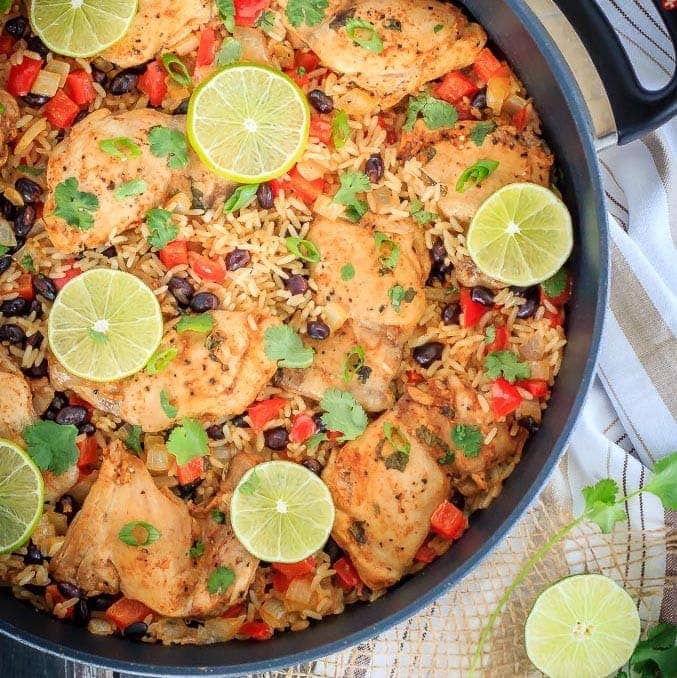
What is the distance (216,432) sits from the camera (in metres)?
4.61

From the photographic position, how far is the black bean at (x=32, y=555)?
14.7ft

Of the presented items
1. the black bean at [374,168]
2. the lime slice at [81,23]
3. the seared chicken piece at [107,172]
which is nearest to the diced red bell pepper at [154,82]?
the seared chicken piece at [107,172]

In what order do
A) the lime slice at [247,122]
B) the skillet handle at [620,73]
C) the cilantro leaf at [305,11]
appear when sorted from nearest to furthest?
1. the skillet handle at [620,73]
2. the lime slice at [247,122]
3. the cilantro leaf at [305,11]

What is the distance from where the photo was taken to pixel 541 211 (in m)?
4.30

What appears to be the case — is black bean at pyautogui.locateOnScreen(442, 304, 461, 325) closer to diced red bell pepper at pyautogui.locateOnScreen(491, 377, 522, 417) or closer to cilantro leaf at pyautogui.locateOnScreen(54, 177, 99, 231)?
diced red bell pepper at pyautogui.locateOnScreen(491, 377, 522, 417)

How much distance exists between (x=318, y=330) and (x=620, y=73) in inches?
68.3

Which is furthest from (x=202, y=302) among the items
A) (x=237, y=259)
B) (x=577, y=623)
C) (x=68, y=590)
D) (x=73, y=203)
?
(x=577, y=623)

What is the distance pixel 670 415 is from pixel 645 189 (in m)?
1.20

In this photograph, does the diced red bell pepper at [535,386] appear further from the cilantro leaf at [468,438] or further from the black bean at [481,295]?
the black bean at [481,295]

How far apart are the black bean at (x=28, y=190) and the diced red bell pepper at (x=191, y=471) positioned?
4.78ft

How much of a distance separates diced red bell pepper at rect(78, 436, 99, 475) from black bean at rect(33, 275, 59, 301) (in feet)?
2.29

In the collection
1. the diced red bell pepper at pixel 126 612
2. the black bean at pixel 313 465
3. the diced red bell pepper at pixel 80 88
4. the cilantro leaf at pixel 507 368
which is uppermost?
the diced red bell pepper at pixel 80 88

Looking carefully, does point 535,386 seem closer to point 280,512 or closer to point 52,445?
point 280,512

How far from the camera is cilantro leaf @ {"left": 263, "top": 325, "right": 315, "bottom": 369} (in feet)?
14.6
